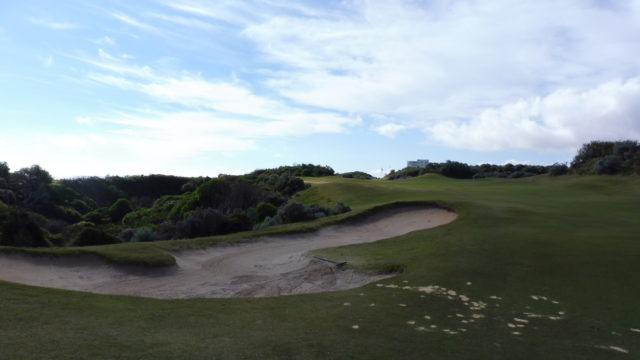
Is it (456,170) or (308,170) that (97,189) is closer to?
(308,170)

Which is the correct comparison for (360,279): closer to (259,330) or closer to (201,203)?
(259,330)

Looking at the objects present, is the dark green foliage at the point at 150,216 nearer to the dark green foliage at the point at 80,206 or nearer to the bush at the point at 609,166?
the dark green foliage at the point at 80,206

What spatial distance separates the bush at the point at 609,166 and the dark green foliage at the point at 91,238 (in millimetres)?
41043

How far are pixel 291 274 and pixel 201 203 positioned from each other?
2014 centimetres

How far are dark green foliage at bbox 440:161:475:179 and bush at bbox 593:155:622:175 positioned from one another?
27.4 meters

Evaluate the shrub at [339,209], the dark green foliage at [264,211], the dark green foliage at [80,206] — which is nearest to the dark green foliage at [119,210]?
the dark green foliage at [80,206]

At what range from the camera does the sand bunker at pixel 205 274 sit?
12969mm

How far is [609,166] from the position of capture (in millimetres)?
41844

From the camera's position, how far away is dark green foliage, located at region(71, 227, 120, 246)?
1823 cm

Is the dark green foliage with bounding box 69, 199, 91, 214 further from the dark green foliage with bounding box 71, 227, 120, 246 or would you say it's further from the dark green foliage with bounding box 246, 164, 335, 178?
the dark green foliage with bounding box 246, 164, 335, 178

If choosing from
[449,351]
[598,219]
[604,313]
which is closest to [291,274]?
[449,351]

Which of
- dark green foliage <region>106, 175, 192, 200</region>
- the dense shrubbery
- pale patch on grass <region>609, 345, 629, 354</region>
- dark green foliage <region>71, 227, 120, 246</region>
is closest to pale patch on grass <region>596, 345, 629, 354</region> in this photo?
pale patch on grass <region>609, 345, 629, 354</region>

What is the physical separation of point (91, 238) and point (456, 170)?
60539mm

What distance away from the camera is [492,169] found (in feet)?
267
